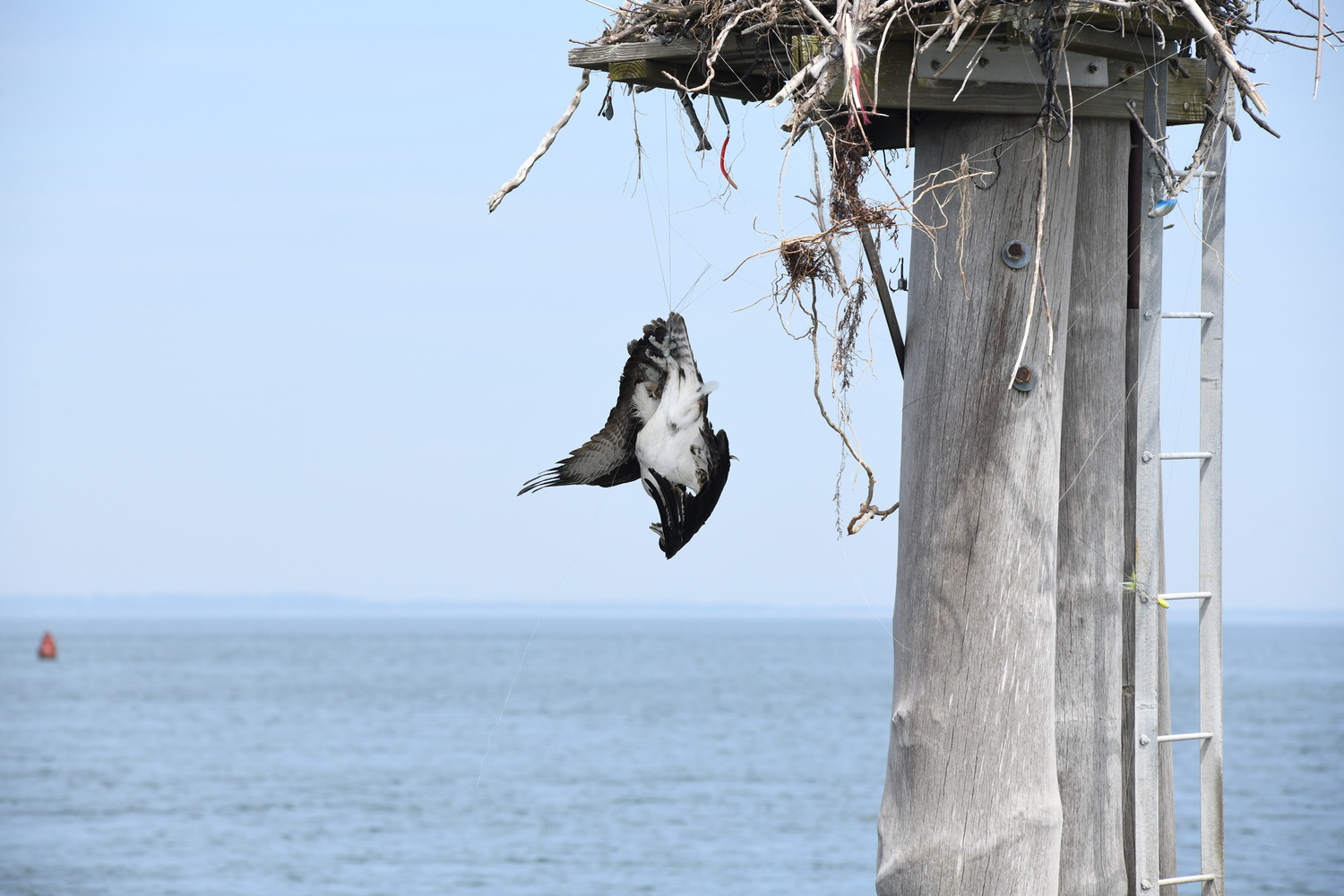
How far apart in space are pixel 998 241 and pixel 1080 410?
44 centimetres

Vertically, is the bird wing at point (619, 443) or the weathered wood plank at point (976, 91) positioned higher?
the weathered wood plank at point (976, 91)

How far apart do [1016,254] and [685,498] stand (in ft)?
3.08

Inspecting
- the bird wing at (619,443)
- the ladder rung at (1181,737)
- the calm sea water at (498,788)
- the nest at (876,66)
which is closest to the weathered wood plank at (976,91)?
the nest at (876,66)

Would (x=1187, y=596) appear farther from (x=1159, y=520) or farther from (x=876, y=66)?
(x=876, y=66)

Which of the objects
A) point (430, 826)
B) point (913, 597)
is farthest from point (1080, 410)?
point (430, 826)

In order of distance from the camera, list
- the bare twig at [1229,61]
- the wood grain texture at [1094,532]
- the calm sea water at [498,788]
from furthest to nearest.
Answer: the calm sea water at [498,788]
the wood grain texture at [1094,532]
the bare twig at [1229,61]

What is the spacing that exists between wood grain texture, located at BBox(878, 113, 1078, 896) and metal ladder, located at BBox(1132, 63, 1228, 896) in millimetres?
267

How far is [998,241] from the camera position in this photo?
267cm

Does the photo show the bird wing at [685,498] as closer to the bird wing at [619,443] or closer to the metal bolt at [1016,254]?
the bird wing at [619,443]

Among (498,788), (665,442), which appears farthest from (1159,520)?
(498,788)

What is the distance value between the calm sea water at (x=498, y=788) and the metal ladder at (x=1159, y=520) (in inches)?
191

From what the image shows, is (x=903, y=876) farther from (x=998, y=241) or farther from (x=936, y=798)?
(x=998, y=241)

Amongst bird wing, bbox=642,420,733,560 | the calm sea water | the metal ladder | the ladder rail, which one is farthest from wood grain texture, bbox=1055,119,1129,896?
the calm sea water

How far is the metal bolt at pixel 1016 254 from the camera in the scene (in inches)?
105
